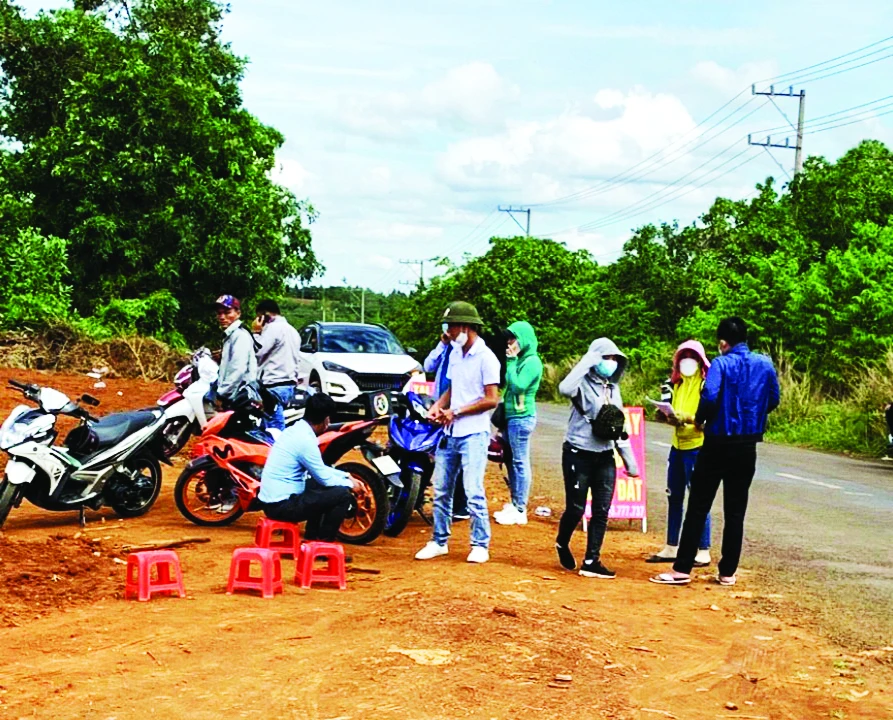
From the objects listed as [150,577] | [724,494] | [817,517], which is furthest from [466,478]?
[817,517]

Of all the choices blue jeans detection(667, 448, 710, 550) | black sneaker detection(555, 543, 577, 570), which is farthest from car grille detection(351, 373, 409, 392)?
black sneaker detection(555, 543, 577, 570)

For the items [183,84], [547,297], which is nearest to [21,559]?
[183,84]

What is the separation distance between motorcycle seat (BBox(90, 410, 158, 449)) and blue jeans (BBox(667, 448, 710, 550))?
15.3 ft

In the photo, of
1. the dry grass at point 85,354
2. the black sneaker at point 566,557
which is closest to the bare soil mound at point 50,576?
the black sneaker at point 566,557

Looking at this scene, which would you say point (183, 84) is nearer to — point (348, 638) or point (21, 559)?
point (21, 559)

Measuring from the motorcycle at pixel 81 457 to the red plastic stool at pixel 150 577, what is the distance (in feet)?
8.20

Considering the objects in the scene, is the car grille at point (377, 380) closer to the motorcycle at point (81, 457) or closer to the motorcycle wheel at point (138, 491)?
the motorcycle at point (81, 457)

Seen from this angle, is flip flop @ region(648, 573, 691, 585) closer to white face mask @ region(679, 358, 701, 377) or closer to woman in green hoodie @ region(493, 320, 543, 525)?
white face mask @ region(679, 358, 701, 377)

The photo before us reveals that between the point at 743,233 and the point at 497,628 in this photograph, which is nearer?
the point at 497,628

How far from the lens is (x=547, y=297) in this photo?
62.9m

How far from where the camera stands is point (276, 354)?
1320 cm

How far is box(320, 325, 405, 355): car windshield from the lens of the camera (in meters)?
24.4

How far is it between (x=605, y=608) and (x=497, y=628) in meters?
1.30

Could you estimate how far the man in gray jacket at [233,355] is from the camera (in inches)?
A: 473
